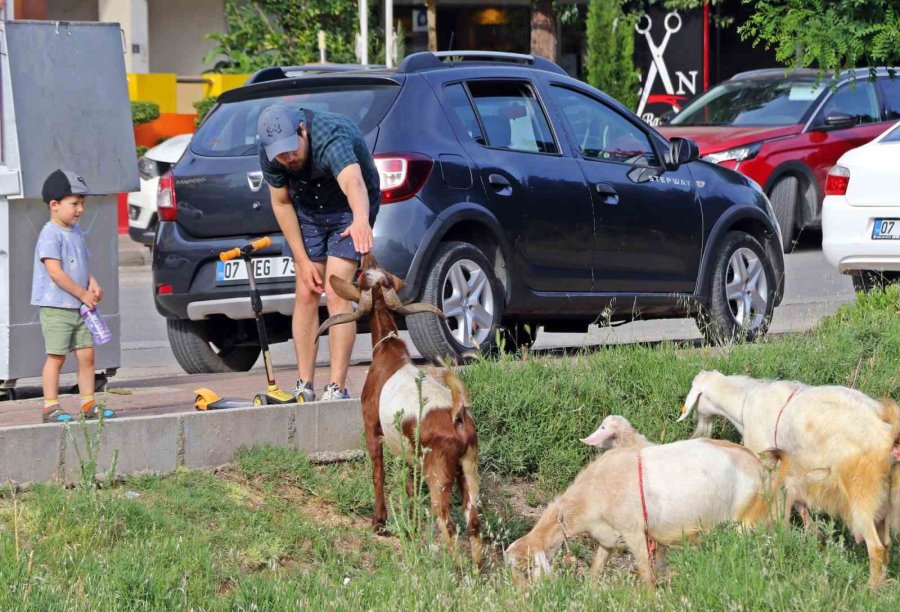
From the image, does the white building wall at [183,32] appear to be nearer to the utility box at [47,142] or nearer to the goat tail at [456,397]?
the utility box at [47,142]

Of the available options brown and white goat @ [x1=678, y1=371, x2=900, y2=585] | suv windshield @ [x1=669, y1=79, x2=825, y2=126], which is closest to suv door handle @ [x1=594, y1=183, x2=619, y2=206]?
brown and white goat @ [x1=678, y1=371, x2=900, y2=585]

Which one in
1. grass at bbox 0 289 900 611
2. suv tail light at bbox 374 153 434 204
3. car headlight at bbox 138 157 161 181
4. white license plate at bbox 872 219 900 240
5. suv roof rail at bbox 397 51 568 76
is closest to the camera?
grass at bbox 0 289 900 611

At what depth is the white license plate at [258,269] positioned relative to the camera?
782 centimetres

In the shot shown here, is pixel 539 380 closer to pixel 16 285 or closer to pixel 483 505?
pixel 483 505

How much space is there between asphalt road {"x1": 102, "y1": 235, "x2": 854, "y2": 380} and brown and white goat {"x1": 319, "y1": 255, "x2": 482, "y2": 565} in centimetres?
251

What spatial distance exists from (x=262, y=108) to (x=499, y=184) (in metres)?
1.42

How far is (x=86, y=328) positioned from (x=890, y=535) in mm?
3738

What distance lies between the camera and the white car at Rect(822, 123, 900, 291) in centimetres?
1007

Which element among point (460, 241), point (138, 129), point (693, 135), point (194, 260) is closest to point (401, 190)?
point (460, 241)

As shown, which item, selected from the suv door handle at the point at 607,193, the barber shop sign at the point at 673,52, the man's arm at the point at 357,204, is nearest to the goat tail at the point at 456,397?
the man's arm at the point at 357,204

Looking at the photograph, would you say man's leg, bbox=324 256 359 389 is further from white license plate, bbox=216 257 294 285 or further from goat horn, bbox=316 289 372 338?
white license plate, bbox=216 257 294 285

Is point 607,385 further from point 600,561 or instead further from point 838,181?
point 838,181

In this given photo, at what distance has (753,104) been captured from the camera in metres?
16.8

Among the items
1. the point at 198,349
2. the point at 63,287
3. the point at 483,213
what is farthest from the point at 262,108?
the point at 63,287
